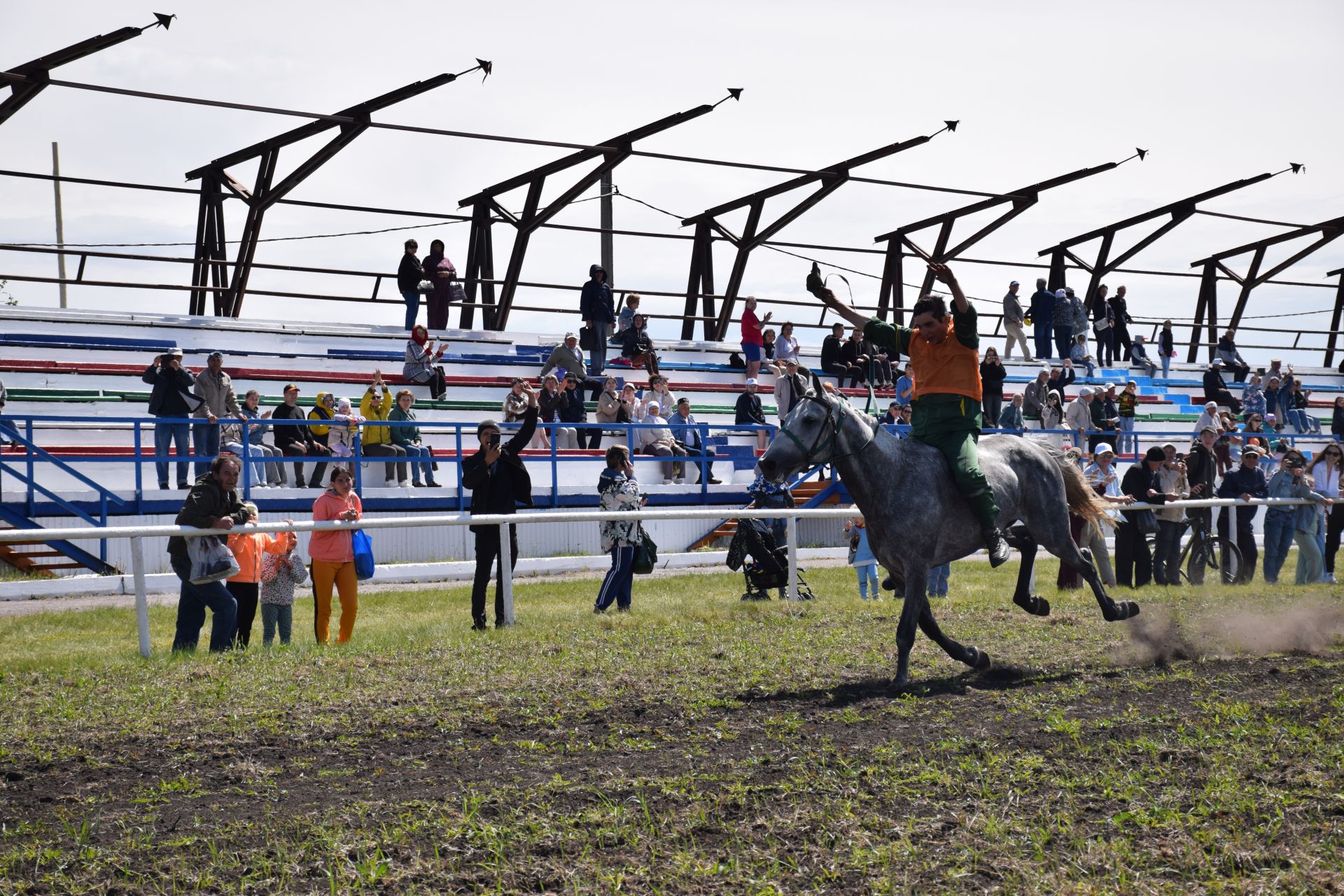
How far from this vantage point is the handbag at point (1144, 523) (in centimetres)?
1540

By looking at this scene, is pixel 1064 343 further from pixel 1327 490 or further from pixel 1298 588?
pixel 1298 588

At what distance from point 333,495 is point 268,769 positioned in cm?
554

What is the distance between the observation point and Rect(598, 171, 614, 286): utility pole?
28219mm

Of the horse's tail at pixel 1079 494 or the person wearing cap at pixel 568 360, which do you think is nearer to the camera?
the horse's tail at pixel 1079 494

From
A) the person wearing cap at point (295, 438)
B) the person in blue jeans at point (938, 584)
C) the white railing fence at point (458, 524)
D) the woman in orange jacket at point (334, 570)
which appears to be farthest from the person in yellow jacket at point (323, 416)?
the person in blue jeans at point (938, 584)

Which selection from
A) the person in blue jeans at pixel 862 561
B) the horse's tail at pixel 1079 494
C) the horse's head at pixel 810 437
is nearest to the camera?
the horse's head at pixel 810 437

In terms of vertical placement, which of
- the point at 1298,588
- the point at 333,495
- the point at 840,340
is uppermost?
the point at 840,340

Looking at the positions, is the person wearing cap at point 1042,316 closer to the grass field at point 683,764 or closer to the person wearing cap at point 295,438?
the person wearing cap at point 295,438

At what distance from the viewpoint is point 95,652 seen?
33.8ft

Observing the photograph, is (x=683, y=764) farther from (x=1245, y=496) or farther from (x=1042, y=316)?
(x=1042, y=316)

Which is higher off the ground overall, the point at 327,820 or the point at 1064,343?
the point at 1064,343

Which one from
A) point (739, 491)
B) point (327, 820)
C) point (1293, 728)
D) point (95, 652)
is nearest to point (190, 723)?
point (327, 820)

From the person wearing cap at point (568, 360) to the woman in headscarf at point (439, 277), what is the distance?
3.93m

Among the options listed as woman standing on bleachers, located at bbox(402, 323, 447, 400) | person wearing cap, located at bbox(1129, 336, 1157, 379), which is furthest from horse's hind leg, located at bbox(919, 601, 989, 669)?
person wearing cap, located at bbox(1129, 336, 1157, 379)
